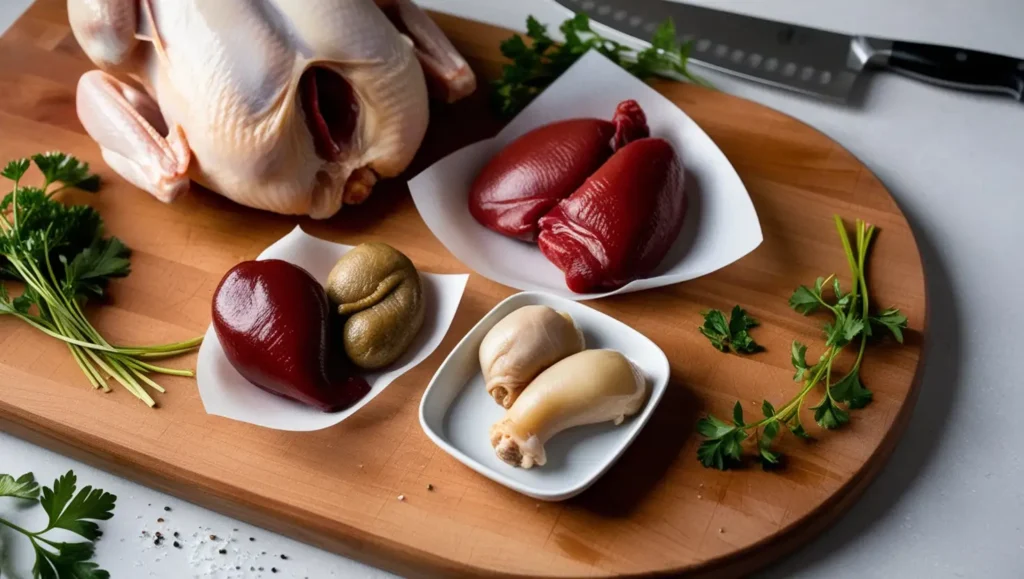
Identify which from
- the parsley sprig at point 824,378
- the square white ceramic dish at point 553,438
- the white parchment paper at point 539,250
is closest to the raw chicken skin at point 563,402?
the square white ceramic dish at point 553,438

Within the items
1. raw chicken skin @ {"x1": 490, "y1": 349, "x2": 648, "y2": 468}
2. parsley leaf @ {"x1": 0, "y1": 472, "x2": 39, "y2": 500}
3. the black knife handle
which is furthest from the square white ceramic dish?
the black knife handle

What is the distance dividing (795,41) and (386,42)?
3.24ft

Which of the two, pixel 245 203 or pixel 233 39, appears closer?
pixel 233 39

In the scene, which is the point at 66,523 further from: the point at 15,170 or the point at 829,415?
the point at 829,415

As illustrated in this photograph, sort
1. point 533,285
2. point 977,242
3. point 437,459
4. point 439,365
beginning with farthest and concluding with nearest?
point 977,242 → point 533,285 → point 439,365 → point 437,459

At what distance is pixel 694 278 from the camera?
202cm

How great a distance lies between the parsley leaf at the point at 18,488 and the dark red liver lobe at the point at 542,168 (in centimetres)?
95

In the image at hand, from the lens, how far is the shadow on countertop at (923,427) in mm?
1765

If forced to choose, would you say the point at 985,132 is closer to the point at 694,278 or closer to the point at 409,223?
the point at 694,278

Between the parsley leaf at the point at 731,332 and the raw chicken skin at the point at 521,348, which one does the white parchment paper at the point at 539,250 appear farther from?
the raw chicken skin at the point at 521,348

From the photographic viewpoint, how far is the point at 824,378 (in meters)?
1.86

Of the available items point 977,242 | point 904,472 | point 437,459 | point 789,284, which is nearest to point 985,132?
point 977,242

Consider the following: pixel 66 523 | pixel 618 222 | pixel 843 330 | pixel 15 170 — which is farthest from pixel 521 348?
pixel 15 170

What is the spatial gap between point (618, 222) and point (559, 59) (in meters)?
0.57
